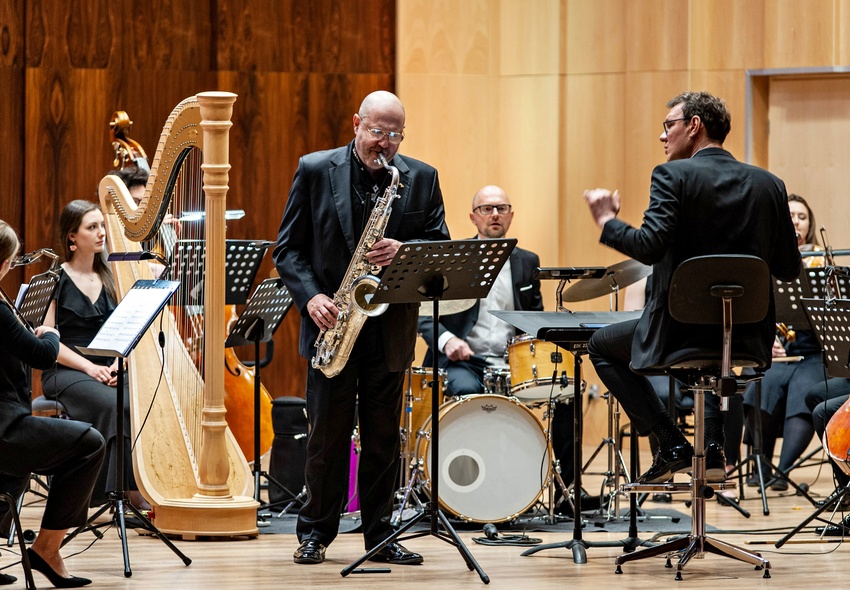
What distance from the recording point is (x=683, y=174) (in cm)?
404

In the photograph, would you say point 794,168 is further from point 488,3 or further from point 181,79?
point 181,79

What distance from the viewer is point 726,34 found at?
26.4 feet

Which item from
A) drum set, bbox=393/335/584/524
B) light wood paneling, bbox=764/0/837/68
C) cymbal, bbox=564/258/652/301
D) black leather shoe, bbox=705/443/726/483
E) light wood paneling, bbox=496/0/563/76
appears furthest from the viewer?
light wood paneling, bbox=496/0/563/76

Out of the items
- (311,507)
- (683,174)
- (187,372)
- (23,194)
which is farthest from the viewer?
(23,194)

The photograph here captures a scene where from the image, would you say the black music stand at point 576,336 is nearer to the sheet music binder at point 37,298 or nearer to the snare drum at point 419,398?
the snare drum at point 419,398

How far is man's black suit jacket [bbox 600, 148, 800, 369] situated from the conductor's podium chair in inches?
2.2

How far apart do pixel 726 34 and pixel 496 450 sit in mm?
3908

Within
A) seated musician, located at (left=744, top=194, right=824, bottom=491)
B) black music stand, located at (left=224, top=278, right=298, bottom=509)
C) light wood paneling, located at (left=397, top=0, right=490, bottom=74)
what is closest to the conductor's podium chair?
black music stand, located at (left=224, top=278, right=298, bottom=509)

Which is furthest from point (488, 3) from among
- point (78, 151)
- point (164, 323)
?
point (164, 323)

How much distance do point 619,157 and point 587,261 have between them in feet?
2.40

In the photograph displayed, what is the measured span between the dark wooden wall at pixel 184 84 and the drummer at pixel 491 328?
2.29 m

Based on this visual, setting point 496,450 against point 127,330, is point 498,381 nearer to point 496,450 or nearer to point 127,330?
point 496,450

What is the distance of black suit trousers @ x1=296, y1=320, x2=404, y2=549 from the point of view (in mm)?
4449

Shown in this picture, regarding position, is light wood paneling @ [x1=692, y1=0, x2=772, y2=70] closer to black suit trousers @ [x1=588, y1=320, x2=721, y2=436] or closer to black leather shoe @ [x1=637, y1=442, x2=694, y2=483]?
black suit trousers @ [x1=588, y1=320, x2=721, y2=436]
